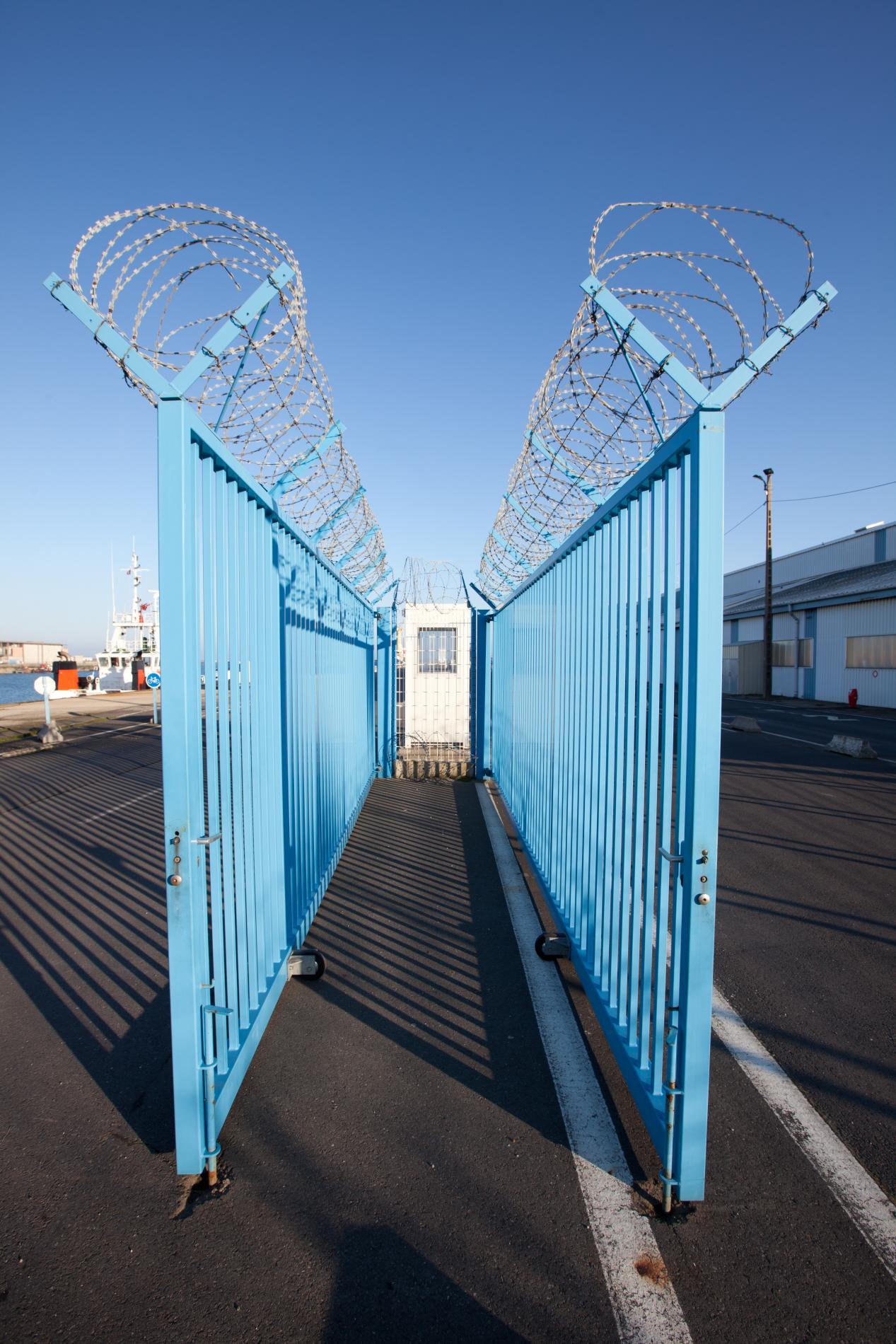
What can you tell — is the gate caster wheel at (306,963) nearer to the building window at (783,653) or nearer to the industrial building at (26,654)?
the building window at (783,653)

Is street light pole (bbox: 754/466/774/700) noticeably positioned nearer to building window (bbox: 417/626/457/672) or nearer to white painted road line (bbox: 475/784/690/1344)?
building window (bbox: 417/626/457/672)

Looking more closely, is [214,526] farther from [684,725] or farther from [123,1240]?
[123,1240]

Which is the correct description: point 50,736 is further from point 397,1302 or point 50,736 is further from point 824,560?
point 824,560

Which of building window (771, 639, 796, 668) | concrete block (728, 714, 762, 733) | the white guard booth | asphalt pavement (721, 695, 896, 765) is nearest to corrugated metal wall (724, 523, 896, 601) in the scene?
building window (771, 639, 796, 668)

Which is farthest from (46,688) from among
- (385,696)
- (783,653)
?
(783,653)

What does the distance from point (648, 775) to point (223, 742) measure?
1773mm

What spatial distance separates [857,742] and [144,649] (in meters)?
44.4

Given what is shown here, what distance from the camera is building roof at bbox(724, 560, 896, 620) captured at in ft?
86.2

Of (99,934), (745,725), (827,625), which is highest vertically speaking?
(827,625)

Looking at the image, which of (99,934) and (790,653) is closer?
(99,934)

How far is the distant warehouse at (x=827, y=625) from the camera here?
85.6 feet

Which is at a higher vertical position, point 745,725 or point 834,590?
point 834,590

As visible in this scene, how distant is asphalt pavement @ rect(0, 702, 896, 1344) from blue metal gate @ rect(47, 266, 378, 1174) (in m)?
0.34

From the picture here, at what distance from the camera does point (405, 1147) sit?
2.78m
